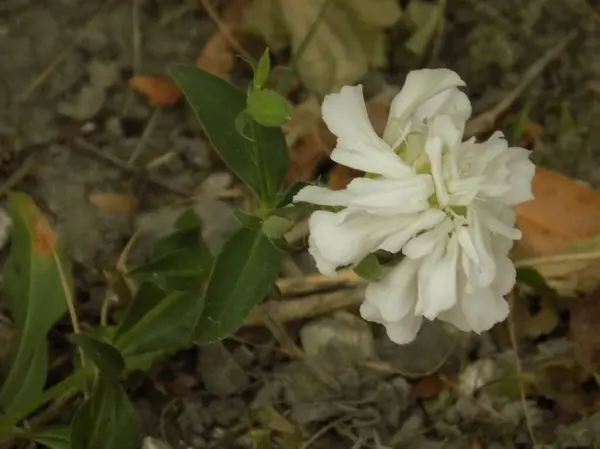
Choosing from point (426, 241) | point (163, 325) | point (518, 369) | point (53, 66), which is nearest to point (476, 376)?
point (518, 369)

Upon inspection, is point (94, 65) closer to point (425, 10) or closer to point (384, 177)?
point (425, 10)

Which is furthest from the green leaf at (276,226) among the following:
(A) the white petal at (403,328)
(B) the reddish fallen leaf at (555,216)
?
(B) the reddish fallen leaf at (555,216)

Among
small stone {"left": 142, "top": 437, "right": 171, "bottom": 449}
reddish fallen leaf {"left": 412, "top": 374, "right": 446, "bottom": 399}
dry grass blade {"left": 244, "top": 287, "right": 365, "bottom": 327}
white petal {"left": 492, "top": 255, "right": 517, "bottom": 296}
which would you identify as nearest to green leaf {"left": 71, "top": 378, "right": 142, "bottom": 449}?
small stone {"left": 142, "top": 437, "right": 171, "bottom": 449}

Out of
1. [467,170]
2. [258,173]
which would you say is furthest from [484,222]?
[258,173]

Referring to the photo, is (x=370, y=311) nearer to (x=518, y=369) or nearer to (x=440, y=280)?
(x=440, y=280)

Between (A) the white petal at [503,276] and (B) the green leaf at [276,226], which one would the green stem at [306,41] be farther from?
(A) the white petal at [503,276]

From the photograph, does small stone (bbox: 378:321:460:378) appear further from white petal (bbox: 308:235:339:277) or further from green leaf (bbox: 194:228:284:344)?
white petal (bbox: 308:235:339:277)
